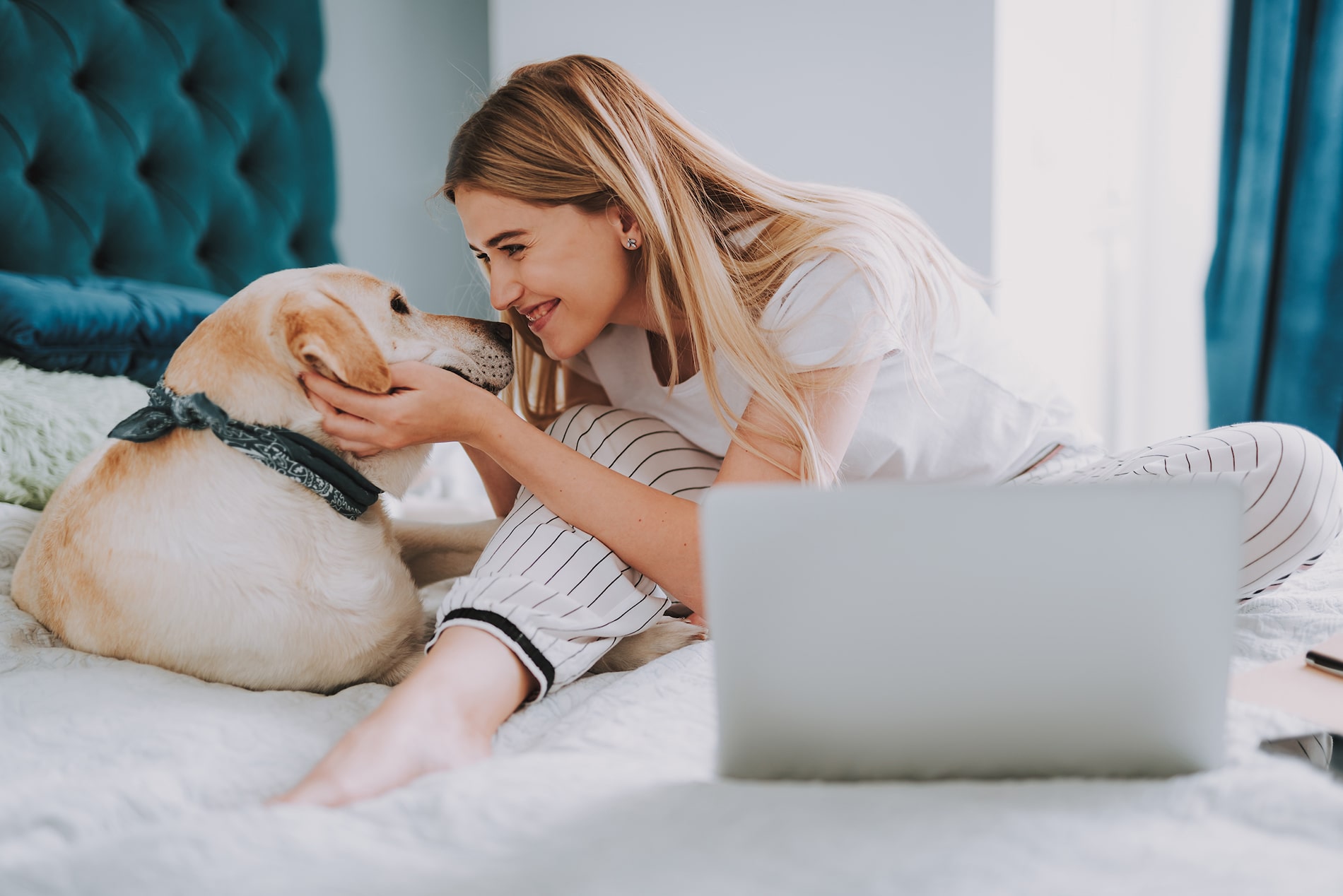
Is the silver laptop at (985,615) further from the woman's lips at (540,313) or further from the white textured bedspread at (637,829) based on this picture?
the woman's lips at (540,313)

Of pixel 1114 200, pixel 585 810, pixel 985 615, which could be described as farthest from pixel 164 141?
pixel 1114 200

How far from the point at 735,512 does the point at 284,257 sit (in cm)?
200

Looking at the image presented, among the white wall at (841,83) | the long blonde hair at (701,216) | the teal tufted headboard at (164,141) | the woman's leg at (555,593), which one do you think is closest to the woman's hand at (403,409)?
the woman's leg at (555,593)

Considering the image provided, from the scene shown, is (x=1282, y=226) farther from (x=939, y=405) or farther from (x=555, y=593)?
(x=555, y=593)

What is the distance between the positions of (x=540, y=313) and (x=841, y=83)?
1.78 metres

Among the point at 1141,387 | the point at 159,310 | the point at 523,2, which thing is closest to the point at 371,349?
the point at 159,310

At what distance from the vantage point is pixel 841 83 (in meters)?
2.57

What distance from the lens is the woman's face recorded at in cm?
112

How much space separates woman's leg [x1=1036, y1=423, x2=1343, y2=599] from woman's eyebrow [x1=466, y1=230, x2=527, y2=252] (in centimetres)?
79

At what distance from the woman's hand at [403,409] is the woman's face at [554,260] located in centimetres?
19

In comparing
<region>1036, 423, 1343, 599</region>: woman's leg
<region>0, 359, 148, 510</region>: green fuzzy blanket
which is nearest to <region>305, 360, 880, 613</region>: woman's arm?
<region>1036, 423, 1343, 599</region>: woman's leg

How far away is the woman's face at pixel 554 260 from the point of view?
1120 mm

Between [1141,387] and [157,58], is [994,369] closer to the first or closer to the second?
[157,58]

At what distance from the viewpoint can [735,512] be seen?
52 centimetres
